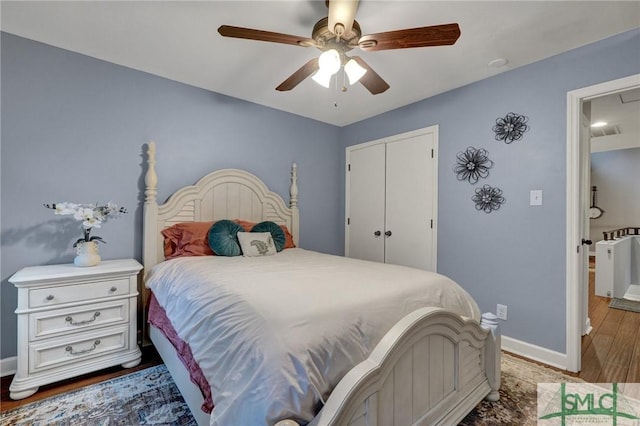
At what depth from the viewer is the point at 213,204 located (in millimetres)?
2881

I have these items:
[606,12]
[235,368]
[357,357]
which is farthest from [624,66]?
[235,368]

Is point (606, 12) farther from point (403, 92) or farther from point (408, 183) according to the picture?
point (408, 183)

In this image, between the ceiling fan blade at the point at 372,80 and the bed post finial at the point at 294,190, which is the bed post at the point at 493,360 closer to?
the ceiling fan blade at the point at 372,80

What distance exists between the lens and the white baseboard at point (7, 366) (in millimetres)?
1986

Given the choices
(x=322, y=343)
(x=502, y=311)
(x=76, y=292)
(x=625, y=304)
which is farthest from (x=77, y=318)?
(x=625, y=304)

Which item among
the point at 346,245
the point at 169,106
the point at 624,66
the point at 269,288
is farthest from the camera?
the point at 346,245

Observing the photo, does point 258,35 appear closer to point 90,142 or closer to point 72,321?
point 90,142

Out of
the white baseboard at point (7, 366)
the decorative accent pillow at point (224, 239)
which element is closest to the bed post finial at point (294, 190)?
the decorative accent pillow at point (224, 239)

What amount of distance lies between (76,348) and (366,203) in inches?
118

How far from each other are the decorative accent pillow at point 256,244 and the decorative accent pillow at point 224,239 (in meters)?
0.05

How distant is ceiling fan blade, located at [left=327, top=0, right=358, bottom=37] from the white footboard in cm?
144

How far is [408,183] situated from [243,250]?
6.24 feet

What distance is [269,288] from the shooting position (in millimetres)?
1412

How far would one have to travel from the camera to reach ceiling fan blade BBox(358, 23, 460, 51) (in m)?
1.41
